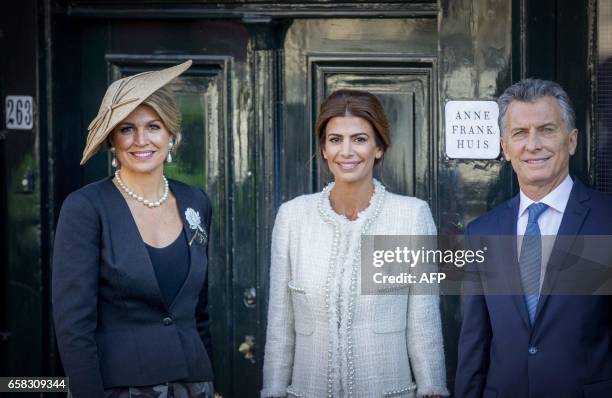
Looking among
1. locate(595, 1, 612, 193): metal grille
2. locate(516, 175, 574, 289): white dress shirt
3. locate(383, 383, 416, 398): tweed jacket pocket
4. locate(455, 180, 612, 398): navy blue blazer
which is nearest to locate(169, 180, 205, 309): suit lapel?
locate(383, 383, 416, 398): tweed jacket pocket

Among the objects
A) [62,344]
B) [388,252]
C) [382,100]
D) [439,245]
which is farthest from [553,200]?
[62,344]

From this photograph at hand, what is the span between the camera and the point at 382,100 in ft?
18.5

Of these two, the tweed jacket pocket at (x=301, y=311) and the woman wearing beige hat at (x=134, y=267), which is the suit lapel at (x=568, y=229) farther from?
the woman wearing beige hat at (x=134, y=267)

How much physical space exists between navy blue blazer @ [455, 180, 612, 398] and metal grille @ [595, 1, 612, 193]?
Result: 802 mm

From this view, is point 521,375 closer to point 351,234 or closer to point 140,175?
point 351,234

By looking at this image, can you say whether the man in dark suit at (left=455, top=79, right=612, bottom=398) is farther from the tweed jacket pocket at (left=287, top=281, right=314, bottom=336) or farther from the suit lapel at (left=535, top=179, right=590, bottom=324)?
the tweed jacket pocket at (left=287, top=281, right=314, bottom=336)

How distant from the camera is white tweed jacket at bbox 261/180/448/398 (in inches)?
177

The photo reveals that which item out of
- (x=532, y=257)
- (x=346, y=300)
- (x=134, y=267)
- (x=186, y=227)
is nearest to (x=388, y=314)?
(x=346, y=300)

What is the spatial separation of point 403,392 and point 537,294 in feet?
2.20

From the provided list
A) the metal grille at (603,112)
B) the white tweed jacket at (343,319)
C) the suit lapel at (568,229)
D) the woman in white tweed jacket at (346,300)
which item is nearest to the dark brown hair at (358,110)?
the woman in white tweed jacket at (346,300)

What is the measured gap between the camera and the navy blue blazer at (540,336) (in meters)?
4.20

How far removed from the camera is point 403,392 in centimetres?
452

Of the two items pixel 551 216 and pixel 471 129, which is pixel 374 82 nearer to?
pixel 471 129

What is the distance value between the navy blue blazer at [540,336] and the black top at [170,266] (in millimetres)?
1149
